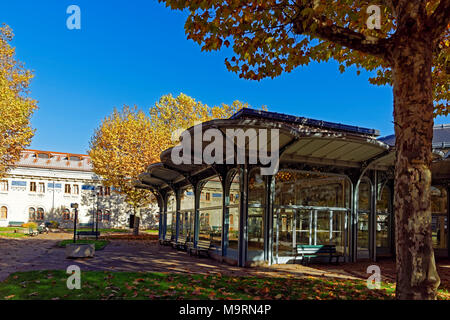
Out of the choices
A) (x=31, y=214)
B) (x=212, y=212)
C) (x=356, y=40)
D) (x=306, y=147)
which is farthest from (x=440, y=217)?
(x=31, y=214)

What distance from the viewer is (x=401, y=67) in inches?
230

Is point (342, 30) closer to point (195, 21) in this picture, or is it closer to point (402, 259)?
point (195, 21)

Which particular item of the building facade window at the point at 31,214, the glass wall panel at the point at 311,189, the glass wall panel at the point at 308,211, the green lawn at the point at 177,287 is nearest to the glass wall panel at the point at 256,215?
the glass wall panel at the point at 308,211

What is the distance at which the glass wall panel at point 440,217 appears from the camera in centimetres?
1786

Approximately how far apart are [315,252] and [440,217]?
848 centimetres

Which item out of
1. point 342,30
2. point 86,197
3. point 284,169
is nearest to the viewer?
point 342,30

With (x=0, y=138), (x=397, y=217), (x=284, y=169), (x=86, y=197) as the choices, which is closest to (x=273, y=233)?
(x=284, y=169)

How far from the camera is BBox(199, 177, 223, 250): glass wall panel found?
1474cm

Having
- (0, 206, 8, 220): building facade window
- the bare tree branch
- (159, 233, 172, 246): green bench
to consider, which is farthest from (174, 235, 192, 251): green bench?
(0, 206, 8, 220): building facade window

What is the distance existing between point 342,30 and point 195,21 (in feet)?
9.64

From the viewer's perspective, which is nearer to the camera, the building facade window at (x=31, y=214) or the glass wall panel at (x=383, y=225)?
the glass wall panel at (x=383, y=225)

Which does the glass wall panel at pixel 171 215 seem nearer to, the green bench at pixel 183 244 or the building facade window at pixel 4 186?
the green bench at pixel 183 244

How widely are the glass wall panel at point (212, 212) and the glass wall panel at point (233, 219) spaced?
83 cm
